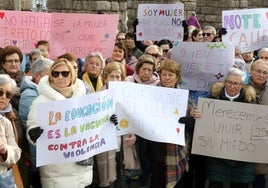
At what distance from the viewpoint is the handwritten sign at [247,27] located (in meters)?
6.61

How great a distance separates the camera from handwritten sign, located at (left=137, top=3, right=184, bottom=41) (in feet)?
24.8

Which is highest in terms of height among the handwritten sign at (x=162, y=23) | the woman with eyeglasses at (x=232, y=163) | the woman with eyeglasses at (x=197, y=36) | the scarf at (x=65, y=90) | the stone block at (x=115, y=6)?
the stone block at (x=115, y=6)

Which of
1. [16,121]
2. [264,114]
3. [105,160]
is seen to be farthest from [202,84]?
[16,121]

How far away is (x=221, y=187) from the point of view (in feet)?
14.4

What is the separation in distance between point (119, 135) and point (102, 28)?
2395 millimetres

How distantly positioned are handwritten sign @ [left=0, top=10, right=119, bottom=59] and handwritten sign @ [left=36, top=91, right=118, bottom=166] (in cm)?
233

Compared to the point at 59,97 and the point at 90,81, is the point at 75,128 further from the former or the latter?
Answer: the point at 90,81

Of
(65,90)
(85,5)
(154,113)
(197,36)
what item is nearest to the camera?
(65,90)

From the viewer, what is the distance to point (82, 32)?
20.5 feet

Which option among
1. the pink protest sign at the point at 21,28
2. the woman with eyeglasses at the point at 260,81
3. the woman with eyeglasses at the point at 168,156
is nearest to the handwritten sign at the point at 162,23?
the pink protest sign at the point at 21,28

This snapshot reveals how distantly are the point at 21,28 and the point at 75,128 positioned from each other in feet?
9.61

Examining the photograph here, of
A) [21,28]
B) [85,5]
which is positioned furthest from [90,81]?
[85,5]

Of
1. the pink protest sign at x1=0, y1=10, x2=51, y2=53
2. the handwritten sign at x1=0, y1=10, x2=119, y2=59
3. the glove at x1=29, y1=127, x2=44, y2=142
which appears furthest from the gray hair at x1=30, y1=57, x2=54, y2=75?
the pink protest sign at x1=0, y1=10, x2=51, y2=53

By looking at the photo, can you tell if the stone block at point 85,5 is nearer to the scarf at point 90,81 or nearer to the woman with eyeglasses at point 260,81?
the scarf at point 90,81
